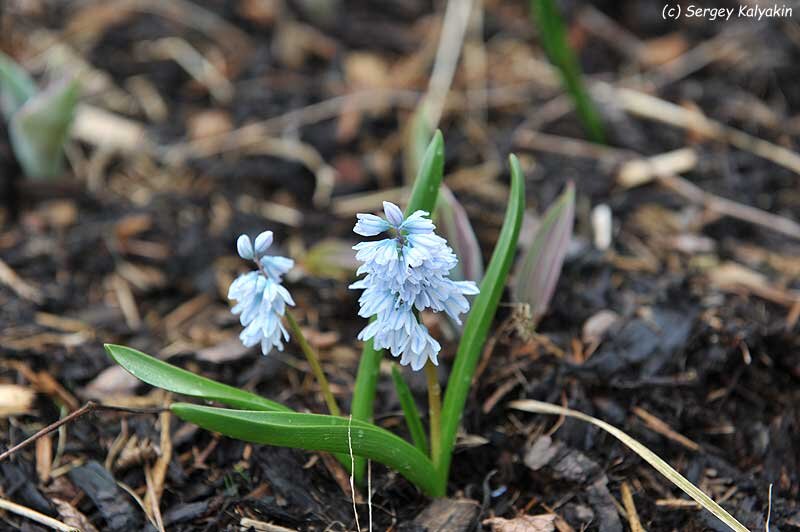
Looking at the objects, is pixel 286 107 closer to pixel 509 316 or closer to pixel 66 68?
pixel 66 68

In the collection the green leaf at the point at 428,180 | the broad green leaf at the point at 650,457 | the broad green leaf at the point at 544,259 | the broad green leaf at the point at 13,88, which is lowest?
the broad green leaf at the point at 650,457

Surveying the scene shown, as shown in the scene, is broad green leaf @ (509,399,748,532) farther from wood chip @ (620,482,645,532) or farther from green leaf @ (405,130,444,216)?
green leaf @ (405,130,444,216)

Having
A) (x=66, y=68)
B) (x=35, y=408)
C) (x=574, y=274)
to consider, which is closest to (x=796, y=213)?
(x=574, y=274)

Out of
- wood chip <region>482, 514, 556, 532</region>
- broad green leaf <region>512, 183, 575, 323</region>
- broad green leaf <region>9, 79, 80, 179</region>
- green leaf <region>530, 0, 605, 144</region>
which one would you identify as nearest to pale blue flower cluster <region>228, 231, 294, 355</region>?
wood chip <region>482, 514, 556, 532</region>

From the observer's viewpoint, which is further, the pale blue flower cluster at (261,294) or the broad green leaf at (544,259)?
the broad green leaf at (544,259)

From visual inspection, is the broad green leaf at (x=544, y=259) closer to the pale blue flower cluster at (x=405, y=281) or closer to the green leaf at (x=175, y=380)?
the pale blue flower cluster at (x=405, y=281)

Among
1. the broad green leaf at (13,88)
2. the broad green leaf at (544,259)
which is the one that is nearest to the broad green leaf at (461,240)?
the broad green leaf at (544,259)
